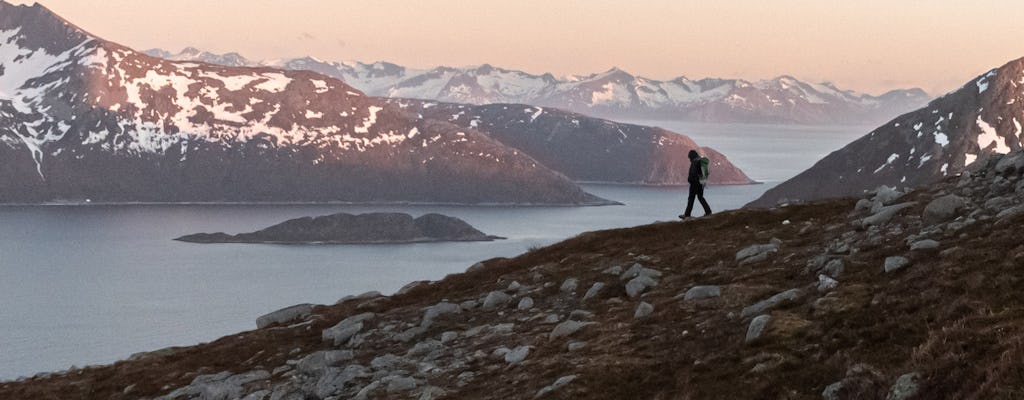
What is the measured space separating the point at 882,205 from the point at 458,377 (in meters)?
18.0

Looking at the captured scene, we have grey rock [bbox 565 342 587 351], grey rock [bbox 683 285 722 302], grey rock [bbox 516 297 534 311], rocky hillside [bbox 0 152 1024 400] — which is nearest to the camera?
rocky hillside [bbox 0 152 1024 400]

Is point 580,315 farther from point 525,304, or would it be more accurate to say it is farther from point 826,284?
point 826,284

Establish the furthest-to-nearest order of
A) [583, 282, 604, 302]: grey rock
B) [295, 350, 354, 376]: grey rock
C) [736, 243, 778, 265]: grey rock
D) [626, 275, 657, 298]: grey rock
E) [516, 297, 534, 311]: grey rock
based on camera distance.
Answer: [516, 297, 534, 311]: grey rock → [583, 282, 604, 302]: grey rock → [736, 243, 778, 265]: grey rock → [626, 275, 657, 298]: grey rock → [295, 350, 354, 376]: grey rock

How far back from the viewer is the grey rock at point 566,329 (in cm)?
2500

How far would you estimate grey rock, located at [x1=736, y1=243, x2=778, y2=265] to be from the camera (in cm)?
2920

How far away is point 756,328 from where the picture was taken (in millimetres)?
19562

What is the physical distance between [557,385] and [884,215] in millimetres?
15080

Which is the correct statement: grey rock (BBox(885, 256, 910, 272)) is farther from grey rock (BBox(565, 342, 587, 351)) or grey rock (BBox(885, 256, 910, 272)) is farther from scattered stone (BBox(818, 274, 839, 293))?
→ grey rock (BBox(565, 342, 587, 351))

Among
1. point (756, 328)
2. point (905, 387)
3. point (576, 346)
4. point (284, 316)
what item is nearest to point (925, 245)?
point (756, 328)

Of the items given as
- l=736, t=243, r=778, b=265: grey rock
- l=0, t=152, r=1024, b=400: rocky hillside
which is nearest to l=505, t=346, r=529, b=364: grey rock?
l=0, t=152, r=1024, b=400: rocky hillside

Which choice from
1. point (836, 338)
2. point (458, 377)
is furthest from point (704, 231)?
point (836, 338)

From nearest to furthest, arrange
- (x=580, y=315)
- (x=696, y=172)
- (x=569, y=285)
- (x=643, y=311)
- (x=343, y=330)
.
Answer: (x=643, y=311)
(x=580, y=315)
(x=569, y=285)
(x=343, y=330)
(x=696, y=172)

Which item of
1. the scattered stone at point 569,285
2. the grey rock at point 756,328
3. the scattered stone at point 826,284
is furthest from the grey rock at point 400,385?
the scattered stone at point 826,284

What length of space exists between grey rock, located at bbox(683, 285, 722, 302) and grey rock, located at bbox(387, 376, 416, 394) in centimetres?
772
